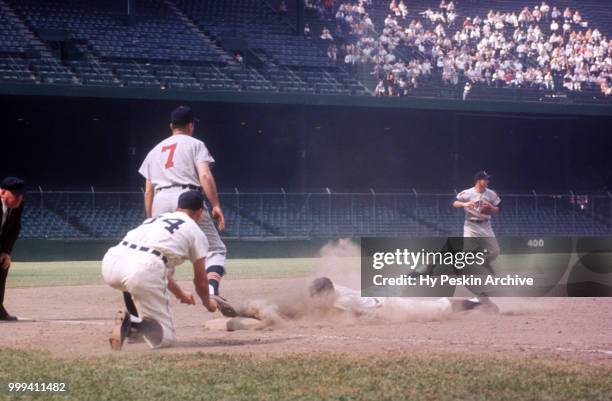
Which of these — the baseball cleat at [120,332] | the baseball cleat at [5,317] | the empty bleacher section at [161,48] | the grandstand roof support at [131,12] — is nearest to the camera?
the baseball cleat at [120,332]

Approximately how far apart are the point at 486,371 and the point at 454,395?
94 cm

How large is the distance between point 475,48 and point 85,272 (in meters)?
20.8

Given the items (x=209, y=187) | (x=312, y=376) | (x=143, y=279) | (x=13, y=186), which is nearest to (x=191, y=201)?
(x=143, y=279)

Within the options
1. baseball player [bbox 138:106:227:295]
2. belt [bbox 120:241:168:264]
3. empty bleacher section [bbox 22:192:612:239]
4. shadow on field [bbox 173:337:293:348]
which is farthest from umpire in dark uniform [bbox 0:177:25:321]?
empty bleacher section [bbox 22:192:612:239]

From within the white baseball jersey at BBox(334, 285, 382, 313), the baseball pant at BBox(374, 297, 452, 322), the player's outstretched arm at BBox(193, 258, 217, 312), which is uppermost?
the player's outstretched arm at BBox(193, 258, 217, 312)

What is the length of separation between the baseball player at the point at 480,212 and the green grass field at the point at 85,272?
22.8 ft

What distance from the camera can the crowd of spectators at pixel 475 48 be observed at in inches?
1414

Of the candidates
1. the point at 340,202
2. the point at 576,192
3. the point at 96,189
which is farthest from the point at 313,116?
the point at 576,192

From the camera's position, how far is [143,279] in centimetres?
797

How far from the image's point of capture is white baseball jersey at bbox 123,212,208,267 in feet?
26.3

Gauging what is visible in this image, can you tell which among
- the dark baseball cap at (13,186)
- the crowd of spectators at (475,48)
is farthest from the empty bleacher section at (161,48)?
the dark baseball cap at (13,186)

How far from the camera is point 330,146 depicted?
3728cm

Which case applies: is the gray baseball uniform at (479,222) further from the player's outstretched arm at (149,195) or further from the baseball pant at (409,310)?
the player's outstretched arm at (149,195)

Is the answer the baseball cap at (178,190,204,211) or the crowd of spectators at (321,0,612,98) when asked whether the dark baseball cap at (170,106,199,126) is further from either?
the crowd of spectators at (321,0,612,98)
